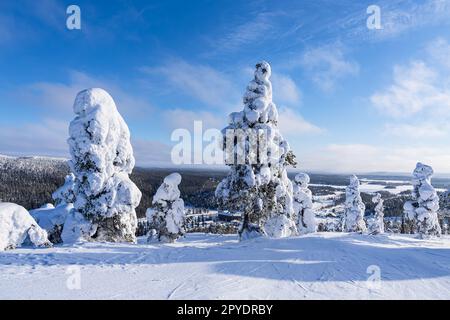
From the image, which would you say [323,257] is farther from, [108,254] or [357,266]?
[108,254]

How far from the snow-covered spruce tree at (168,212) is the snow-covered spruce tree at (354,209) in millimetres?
26237

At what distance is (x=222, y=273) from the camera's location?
392 inches

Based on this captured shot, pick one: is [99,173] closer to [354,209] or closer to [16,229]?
[16,229]

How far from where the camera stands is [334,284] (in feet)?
29.4

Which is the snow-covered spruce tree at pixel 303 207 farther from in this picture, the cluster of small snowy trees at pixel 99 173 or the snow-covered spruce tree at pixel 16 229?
the snow-covered spruce tree at pixel 16 229

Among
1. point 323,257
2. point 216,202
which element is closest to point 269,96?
point 216,202

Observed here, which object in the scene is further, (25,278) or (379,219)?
(379,219)

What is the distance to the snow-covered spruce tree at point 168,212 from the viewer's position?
25.5m

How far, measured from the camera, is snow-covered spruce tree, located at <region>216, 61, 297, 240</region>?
794 inches

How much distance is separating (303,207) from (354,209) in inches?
439

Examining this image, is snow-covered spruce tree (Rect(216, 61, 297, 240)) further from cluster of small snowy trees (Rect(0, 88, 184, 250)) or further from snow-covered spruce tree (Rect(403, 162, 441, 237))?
snow-covered spruce tree (Rect(403, 162, 441, 237))

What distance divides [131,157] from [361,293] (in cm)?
1596

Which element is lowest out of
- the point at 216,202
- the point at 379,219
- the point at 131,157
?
the point at 379,219
